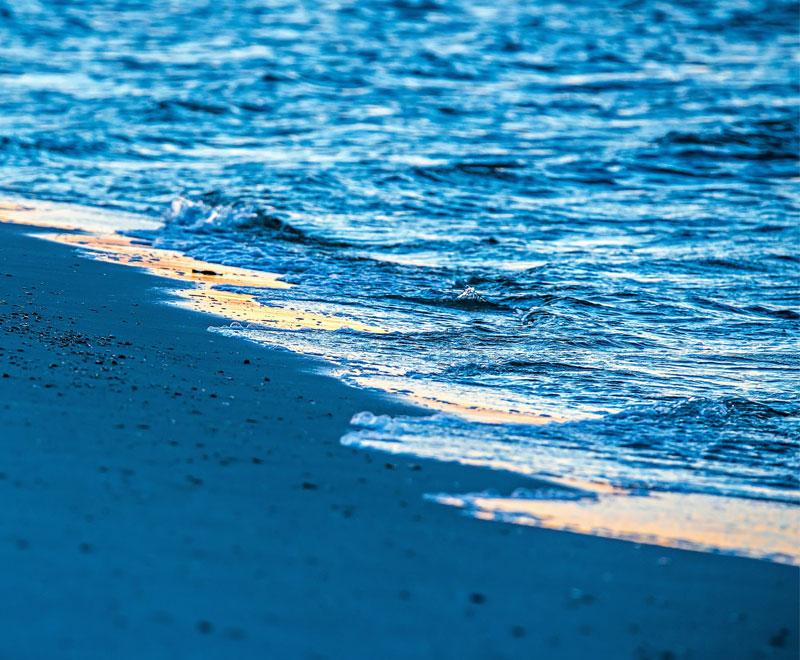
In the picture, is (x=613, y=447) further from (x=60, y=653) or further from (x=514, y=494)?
(x=60, y=653)

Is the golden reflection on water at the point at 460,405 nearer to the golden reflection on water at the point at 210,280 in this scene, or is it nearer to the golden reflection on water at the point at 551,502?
the golden reflection on water at the point at 551,502

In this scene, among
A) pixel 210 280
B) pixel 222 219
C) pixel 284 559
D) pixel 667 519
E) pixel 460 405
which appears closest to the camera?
pixel 284 559

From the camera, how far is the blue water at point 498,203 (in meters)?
4.98

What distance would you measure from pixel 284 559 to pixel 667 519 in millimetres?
1279

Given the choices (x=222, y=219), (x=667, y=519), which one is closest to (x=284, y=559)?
(x=667, y=519)

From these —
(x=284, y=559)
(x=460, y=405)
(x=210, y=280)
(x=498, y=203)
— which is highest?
(x=284, y=559)

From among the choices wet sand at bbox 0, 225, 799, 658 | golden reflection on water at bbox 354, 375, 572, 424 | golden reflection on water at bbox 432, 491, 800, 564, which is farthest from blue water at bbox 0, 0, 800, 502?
wet sand at bbox 0, 225, 799, 658

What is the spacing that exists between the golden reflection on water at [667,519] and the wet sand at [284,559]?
8 centimetres

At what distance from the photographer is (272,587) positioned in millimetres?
2926

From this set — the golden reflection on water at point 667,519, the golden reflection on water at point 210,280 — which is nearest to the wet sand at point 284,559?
the golden reflection on water at point 667,519

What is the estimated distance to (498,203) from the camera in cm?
1116

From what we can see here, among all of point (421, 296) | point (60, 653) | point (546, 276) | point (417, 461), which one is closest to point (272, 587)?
point (60, 653)

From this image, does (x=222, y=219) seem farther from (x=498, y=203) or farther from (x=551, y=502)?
(x=551, y=502)

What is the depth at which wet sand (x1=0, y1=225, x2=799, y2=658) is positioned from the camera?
272cm
